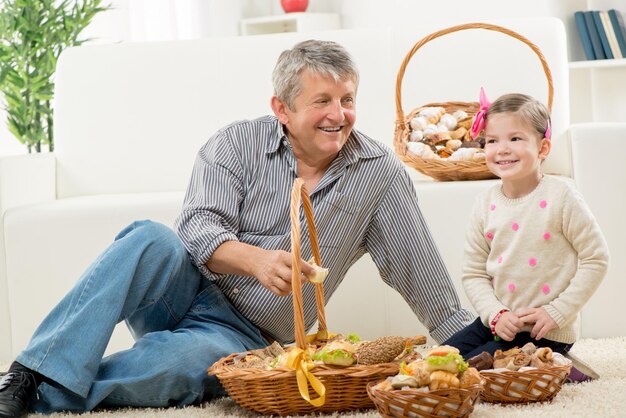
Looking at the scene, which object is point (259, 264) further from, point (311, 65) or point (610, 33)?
point (610, 33)

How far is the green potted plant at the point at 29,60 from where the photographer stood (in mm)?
3689

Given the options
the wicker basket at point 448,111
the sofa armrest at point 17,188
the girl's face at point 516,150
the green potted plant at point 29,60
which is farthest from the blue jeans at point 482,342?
the green potted plant at point 29,60

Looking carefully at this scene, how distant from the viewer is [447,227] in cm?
239

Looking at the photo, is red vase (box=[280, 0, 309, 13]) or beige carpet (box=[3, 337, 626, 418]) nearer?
beige carpet (box=[3, 337, 626, 418])

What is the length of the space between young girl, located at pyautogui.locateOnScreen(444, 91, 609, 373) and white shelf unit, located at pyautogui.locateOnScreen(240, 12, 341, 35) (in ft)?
10.5

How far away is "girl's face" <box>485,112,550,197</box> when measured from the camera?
1.83 meters

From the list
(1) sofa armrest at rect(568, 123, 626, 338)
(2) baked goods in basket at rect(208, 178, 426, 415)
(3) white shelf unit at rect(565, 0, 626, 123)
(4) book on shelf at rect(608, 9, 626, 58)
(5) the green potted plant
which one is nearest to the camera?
(2) baked goods in basket at rect(208, 178, 426, 415)

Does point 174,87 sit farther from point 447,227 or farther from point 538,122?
point 538,122

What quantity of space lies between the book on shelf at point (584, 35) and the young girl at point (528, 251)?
8.95 ft

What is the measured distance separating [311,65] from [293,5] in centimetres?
332

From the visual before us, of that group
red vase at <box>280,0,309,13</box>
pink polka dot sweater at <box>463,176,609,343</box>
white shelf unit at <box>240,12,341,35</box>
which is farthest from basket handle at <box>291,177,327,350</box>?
red vase at <box>280,0,309,13</box>

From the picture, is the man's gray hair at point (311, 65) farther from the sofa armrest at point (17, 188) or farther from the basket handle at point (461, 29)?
the sofa armrest at point (17, 188)

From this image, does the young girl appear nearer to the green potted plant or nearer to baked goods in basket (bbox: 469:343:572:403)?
baked goods in basket (bbox: 469:343:572:403)

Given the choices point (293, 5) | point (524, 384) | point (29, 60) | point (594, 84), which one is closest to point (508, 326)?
point (524, 384)
